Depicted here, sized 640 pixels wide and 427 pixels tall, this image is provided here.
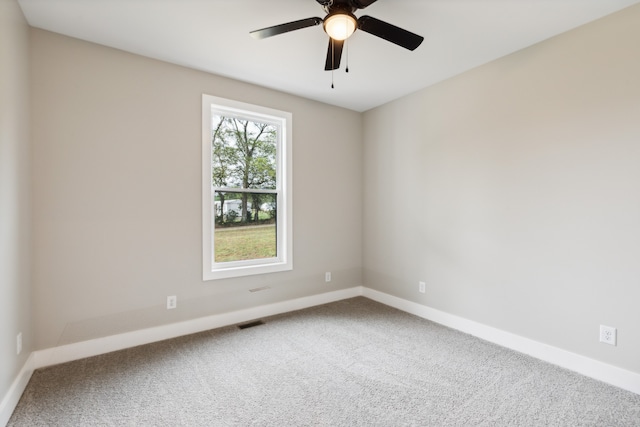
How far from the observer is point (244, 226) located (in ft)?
11.3

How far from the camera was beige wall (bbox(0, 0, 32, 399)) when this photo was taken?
1784 mm

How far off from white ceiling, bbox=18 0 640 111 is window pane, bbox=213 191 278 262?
1307 millimetres

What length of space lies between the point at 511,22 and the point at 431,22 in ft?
1.94

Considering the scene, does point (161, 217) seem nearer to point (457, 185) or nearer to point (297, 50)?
point (297, 50)

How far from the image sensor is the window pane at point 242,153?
3.27 metres

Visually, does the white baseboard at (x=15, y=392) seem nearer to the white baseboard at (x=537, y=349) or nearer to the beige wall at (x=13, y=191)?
the beige wall at (x=13, y=191)

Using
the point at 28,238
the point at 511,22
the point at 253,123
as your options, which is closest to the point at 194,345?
the point at 28,238

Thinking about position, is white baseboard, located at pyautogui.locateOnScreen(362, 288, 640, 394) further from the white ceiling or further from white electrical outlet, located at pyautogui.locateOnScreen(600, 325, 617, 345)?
the white ceiling

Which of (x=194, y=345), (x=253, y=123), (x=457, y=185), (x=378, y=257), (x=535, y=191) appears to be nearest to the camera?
(x=535, y=191)

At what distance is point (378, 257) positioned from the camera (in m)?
A: 4.09

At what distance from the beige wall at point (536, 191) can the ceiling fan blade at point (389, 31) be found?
1.38m

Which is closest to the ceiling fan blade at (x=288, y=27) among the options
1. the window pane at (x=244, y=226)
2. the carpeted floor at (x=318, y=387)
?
the window pane at (x=244, y=226)

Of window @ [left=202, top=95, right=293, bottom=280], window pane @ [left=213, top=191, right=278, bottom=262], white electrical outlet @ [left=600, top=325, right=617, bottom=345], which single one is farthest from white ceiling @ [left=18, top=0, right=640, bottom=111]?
white electrical outlet @ [left=600, top=325, right=617, bottom=345]

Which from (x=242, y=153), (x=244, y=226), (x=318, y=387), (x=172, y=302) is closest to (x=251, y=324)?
(x=172, y=302)
